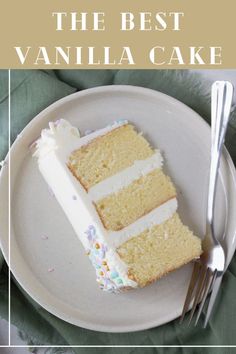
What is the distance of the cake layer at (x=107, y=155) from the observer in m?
1.42

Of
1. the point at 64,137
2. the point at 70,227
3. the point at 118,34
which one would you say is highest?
the point at 118,34

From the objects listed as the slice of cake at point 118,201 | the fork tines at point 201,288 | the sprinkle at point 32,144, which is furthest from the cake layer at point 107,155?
the fork tines at point 201,288

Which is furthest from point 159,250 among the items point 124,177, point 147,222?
point 124,177

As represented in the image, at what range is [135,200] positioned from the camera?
1.42m

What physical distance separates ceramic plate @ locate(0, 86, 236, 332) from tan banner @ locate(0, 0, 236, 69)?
10 cm

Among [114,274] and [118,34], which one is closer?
[114,274]

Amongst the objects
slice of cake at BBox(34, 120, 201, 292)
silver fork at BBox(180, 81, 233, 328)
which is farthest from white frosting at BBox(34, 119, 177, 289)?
silver fork at BBox(180, 81, 233, 328)

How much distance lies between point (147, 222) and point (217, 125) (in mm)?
293

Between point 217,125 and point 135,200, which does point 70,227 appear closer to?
point 135,200

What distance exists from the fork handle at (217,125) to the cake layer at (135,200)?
0.10 metres

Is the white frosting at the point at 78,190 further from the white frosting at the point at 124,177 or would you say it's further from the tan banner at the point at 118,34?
Answer: the tan banner at the point at 118,34

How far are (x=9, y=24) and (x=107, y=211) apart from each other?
0.55 meters

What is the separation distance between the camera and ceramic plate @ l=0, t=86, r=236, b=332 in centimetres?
143

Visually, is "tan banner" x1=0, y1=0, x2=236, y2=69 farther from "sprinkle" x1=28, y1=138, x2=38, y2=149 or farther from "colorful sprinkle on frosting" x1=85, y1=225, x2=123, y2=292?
"colorful sprinkle on frosting" x1=85, y1=225, x2=123, y2=292
